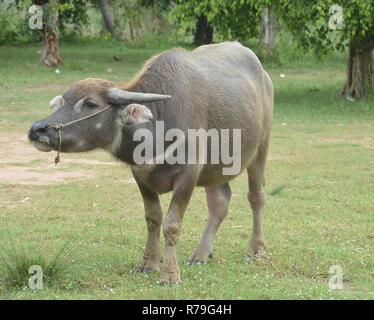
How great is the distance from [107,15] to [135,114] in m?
22.5

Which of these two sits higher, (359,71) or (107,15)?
(107,15)

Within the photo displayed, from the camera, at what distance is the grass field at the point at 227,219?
468cm

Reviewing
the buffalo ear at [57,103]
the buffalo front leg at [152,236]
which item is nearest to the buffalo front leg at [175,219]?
the buffalo front leg at [152,236]

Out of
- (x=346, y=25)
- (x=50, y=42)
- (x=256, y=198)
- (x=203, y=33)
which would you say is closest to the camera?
(x=256, y=198)

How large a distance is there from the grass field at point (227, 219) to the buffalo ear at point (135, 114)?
0.60m

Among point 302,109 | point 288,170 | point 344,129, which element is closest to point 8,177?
point 288,170

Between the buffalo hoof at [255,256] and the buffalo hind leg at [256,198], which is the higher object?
the buffalo hind leg at [256,198]

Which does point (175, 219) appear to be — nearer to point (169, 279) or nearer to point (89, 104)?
point (169, 279)

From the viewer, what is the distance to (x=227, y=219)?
22.5ft

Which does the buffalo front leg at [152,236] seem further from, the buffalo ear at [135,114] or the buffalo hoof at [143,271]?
the buffalo ear at [135,114]
